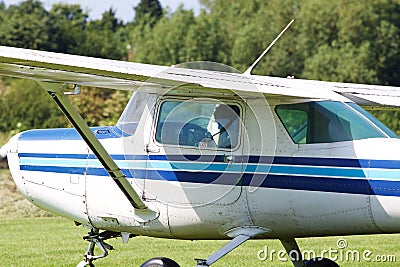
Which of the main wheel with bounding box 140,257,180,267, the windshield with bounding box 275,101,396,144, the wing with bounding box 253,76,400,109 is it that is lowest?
the main wheel with bounding box 140,257,180,267

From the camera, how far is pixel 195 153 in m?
9.24

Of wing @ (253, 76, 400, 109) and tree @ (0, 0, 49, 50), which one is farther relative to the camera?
tree @ (0, 0, 49, 50)

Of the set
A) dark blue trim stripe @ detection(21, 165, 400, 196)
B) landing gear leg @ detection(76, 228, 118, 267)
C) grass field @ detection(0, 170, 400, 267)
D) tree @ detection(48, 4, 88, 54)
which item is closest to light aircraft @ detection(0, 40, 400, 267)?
dark blue trim stripe @ detection(21, 165, 400, 196)

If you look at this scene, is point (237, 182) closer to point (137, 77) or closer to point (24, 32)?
point (137, 77)

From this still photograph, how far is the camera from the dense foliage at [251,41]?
53031 mm

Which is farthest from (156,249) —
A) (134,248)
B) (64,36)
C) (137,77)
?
(64,36)

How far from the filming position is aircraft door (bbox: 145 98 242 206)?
912 centimetres

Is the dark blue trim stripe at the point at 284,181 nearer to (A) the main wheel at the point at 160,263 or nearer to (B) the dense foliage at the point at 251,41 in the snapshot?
(A) the main wheel at the point at 160,263

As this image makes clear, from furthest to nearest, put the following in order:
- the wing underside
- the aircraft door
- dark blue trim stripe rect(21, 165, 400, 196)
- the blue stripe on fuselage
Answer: the blue stripe on fuselage < the aircraft door < dark blue trim stripe rect(21, 165, 400, 196) < the wing underside

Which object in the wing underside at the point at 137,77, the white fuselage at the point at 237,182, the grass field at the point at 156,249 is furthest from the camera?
the grass field at the point at 156,249

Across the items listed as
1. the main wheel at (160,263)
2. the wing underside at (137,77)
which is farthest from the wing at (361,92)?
the main wheel at (160,263)

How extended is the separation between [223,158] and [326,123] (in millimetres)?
1036

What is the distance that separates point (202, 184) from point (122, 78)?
1.50 meters

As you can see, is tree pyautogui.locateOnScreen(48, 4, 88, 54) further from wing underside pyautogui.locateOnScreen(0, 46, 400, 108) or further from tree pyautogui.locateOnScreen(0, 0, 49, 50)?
wing underside pyautogui.locateOnScreen(0, 46, 400, 108)
